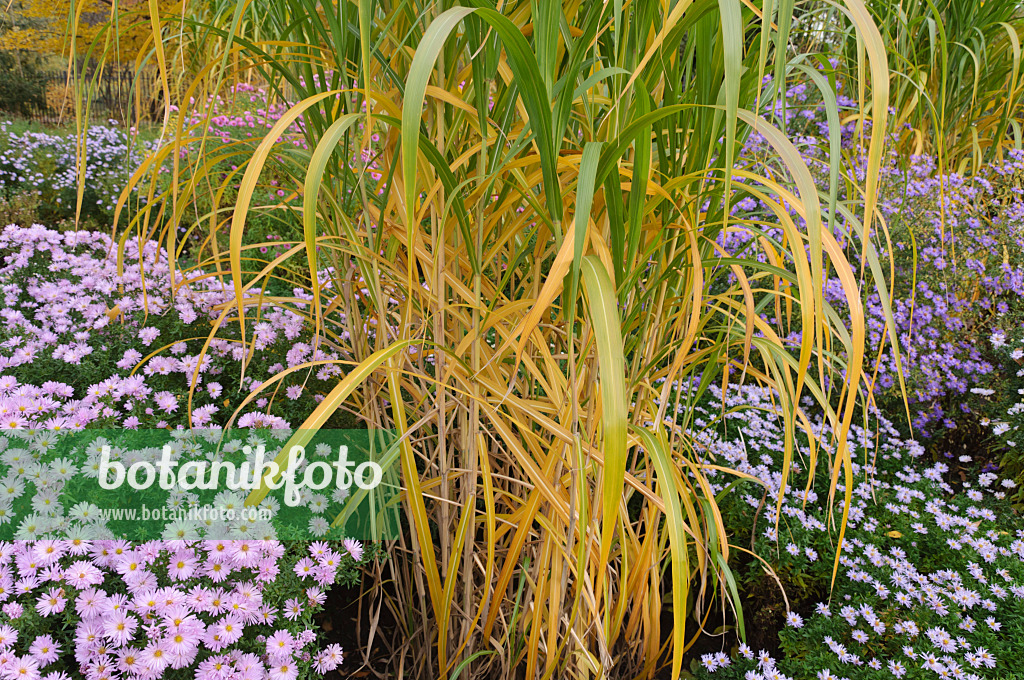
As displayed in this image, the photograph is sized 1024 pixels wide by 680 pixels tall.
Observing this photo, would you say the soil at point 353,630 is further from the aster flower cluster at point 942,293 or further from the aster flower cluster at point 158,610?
the aster flower cluster at point 942,293

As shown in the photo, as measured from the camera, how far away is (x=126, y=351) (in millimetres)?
1738

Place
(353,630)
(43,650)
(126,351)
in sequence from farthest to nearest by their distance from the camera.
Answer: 1. (126,351)
2. (353,630)
3. (43,650)

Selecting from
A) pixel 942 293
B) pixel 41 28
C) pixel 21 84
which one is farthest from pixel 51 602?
pixel 21 84

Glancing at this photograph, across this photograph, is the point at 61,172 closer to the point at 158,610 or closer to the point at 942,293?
the point at 158,610

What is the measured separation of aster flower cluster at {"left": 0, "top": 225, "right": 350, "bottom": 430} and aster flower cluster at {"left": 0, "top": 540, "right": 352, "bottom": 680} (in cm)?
32

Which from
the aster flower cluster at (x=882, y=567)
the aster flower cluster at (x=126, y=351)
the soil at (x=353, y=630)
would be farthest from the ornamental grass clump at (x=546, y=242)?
the aster flower cluster at (x=882, y=567)

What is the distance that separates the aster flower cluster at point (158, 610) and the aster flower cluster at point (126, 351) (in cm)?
32

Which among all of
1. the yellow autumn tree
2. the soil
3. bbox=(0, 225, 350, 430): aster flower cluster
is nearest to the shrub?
the yellow autumn tree

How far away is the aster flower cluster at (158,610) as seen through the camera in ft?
3.45

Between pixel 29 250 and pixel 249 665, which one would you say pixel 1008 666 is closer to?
pixel 249 665

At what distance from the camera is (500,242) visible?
1092mm

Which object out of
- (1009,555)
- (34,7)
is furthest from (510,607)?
(34,7)

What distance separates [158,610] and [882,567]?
1.81 meters

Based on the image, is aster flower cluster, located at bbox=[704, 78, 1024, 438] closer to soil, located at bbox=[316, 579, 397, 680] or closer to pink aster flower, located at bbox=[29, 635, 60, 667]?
soil, located at bbox=[316, 579, 397, 680]
